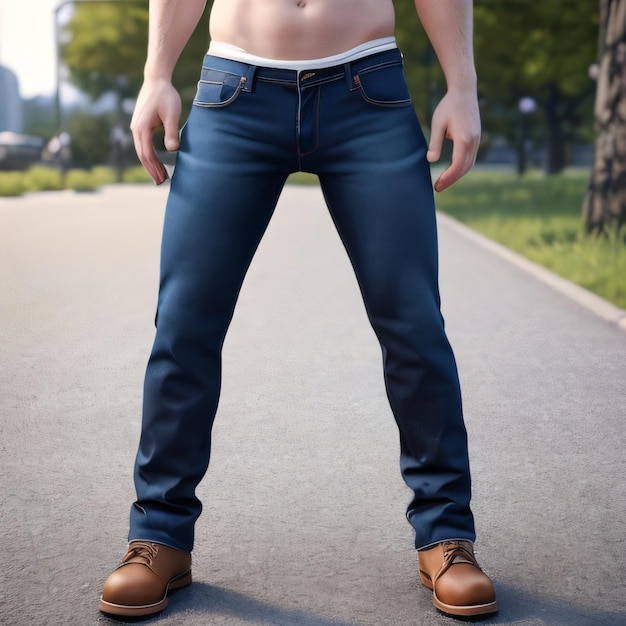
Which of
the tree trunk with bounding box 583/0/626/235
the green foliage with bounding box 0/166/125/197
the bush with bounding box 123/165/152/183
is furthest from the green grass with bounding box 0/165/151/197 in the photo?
the tree trunk with bounding box 583/0/626/235

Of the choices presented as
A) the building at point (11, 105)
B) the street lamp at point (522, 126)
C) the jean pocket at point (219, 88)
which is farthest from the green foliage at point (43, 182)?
the building at point (11, 105)

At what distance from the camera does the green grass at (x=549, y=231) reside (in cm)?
991

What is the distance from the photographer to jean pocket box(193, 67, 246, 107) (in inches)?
110

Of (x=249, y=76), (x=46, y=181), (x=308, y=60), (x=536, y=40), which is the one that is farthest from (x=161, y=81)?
(x=536, y=40)

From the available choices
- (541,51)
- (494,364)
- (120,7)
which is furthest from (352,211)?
(120,7)

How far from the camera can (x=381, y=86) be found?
111 inches

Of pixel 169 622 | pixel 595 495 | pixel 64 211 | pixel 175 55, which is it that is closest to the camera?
pixel 169 622

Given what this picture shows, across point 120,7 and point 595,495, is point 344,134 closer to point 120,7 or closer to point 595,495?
point 595,495

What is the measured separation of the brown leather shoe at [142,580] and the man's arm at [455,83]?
3.81 feet

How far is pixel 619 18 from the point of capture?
1352cm

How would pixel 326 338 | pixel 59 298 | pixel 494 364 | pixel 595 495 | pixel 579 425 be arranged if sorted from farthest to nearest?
pixel 59 298 → pixel 326 338 → pixel 494 364 → pixel 579 425 → pixel 595 495

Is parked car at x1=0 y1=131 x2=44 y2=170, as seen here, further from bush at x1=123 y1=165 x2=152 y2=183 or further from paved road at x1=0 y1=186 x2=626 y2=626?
paved road at x1=0 y1=186 x2=626 y2=626

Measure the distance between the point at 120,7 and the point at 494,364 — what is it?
4338 cm

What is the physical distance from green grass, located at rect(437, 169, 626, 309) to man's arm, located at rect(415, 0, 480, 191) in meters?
5.61
